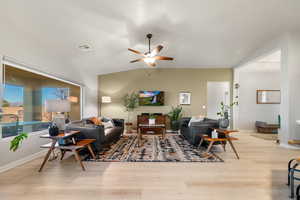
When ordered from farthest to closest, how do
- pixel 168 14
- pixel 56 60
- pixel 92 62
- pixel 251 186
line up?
pixel 92 62 < pixel 56 60 < pixel 168 14 < pixel 251 186

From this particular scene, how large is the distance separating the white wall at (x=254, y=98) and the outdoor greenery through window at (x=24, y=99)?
700 centimetres

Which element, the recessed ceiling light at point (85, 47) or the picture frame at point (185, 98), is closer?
the recessed ceiling light at point (85, 47)

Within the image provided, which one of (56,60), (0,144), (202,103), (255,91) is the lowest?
(0,144)

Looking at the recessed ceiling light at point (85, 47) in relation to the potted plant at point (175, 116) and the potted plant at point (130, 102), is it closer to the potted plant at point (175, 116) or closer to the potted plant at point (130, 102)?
the potted plant at point (130, 102)

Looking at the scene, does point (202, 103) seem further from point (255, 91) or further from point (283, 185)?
point (283, 185)

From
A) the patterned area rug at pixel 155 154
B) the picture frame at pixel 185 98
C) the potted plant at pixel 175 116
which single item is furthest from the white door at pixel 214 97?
the patterned area rug at pixel 155 154

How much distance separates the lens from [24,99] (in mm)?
3074

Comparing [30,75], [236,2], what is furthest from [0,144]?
[236,2]

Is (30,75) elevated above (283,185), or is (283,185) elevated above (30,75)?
(30,75)

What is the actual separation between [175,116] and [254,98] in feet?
11.9

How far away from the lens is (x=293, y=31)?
3824 millimetres

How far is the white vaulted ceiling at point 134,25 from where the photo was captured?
2.46 m

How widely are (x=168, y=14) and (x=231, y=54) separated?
3.32 meters

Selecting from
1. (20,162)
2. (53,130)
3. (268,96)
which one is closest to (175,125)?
(268,96)
